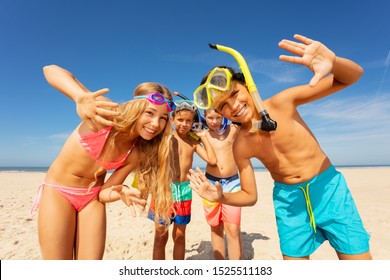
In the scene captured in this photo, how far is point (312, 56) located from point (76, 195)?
8.92 ft

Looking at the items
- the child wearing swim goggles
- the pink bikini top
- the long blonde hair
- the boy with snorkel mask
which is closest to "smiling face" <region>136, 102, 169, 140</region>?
the long blonde hair

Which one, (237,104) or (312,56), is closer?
(312,56)

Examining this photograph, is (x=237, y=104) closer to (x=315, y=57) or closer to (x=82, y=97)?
(x=315, y=57)

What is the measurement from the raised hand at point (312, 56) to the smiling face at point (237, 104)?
25.4 inches

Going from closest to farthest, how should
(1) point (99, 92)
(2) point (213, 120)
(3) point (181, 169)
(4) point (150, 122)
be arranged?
(1) point (99, 92) → (4) point (150, 122) → (3) point (181, 169) → (2) point (213, 120)

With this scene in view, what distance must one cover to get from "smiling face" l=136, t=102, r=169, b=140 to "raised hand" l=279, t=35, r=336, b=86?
1.46m

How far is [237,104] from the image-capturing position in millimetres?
2572

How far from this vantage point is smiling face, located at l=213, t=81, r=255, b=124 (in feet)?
8.45

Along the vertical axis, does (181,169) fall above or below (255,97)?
below

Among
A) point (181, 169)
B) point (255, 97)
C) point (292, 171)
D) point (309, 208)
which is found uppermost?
point (255, 97)

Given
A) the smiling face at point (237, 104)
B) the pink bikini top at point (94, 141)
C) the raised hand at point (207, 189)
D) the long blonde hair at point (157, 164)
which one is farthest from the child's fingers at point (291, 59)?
the pink bikini top at point (94, 141)

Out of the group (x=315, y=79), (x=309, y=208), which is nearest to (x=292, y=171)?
(x=309, y=208)
